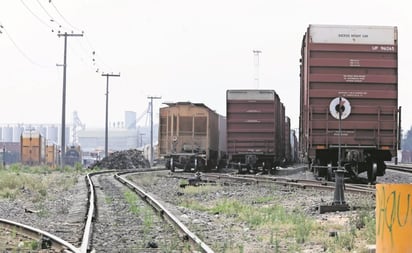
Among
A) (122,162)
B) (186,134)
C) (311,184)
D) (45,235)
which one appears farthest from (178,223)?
(122,162)

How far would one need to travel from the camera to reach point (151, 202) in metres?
16.6

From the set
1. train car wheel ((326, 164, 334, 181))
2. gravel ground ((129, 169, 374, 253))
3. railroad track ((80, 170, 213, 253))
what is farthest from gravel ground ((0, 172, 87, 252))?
train car wheel ((326, 164, 334, 181))

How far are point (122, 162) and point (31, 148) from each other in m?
10.3

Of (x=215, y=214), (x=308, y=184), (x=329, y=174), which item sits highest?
(x=329, y=174)

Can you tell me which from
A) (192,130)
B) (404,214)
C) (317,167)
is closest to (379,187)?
(404,214)

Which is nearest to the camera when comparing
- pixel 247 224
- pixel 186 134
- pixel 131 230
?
pixel 131 230

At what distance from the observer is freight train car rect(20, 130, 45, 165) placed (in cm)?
5909

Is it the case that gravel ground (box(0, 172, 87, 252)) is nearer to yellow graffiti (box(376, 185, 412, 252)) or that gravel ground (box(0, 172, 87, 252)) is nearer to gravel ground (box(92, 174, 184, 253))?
gravel ground (box(92, 174, 184, 253))

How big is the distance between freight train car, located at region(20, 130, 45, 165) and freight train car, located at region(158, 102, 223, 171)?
25.5m

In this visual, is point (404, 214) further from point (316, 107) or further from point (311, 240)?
point (316, 107)

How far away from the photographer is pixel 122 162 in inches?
2124

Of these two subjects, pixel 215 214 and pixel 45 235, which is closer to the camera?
pixel 45 235

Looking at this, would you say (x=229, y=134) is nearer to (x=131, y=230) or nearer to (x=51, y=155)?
(x=131, y=230)

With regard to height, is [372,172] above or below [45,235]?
above
